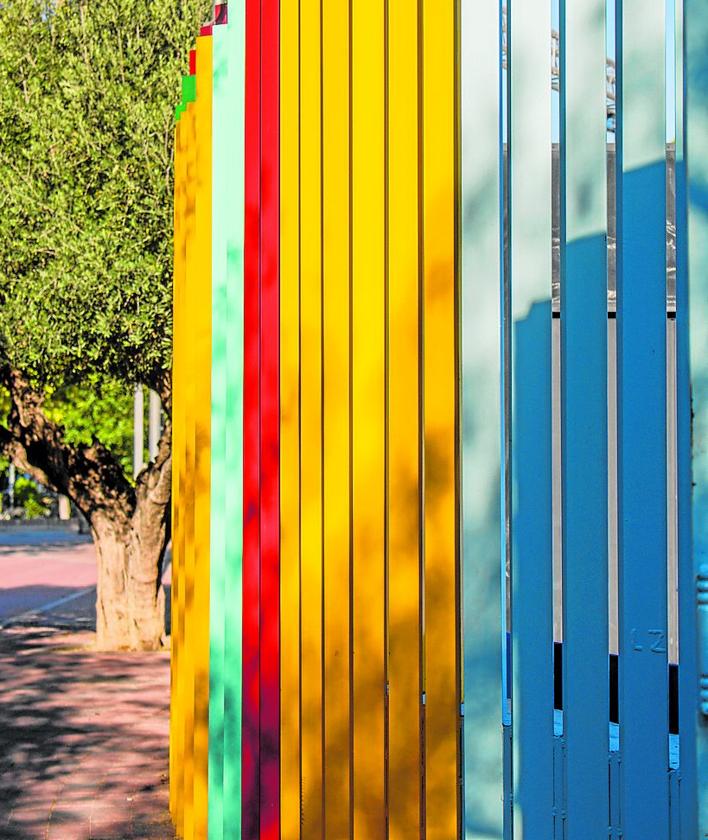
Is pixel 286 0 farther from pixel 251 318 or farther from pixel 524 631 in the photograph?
pixel 524 631

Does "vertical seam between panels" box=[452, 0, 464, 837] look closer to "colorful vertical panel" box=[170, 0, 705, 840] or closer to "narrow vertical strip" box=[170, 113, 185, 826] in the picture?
"colorful vertical panel" box=[170, 0, 705, 840]

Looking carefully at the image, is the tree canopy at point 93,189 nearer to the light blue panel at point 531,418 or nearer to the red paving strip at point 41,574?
the red paving strip at point 41,574

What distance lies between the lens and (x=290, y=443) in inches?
160

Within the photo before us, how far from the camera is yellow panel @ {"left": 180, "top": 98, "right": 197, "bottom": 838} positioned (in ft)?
18.1

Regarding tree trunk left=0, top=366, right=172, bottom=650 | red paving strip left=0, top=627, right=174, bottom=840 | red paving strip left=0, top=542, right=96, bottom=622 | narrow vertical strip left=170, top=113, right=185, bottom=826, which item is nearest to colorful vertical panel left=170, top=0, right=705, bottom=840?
narrow vertical strip left=170, top=113, right=185, bottom=826

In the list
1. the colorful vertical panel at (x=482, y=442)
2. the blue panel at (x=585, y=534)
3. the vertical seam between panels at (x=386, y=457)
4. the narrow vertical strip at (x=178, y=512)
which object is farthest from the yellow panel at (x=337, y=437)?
the narrow vertical strip at (x=178, y=512)

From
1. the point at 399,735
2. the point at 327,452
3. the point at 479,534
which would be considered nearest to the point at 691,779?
the point at 479,534

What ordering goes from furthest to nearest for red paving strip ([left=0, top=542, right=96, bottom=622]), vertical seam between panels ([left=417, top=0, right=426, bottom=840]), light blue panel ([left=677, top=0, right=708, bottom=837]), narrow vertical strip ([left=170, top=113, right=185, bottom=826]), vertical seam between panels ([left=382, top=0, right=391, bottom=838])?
red paving strip ([left=0, top=542, right=96, bottom=622])
narrow vertical strip ([left=170, top=113, right=185, bottom=826])
vertical seam between panels ([left=382, top=0, right=391, bottom=838])
vertical seam between panels ([left=417, top=0, right=426, bottom=840])
light blue panel ([left=677, top=0, right=708, bottom=837])

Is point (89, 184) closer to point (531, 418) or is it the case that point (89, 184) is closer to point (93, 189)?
point (93, 189)

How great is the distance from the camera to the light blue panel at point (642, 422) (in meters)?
2.52

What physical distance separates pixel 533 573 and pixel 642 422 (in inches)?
17.5

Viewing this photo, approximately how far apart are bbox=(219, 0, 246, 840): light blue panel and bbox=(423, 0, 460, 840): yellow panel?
1.55 meters

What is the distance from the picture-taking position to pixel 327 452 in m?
3.75

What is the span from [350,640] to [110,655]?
9846mm
